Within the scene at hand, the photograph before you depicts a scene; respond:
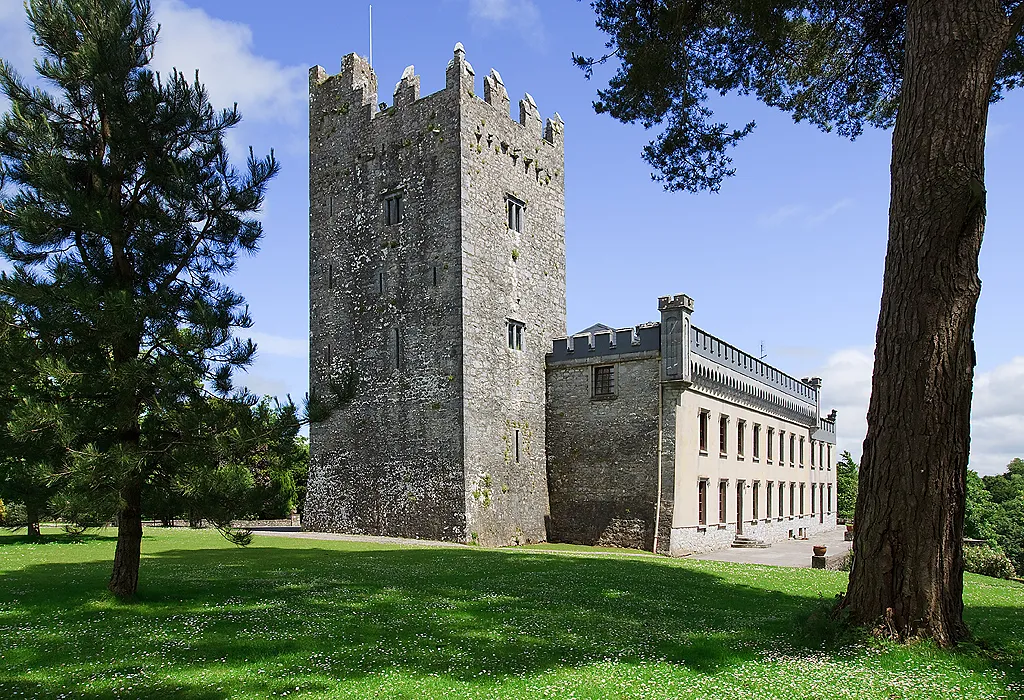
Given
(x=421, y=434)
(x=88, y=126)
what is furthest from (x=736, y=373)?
(x=88, y=126)

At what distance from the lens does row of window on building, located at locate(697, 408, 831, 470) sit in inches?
1217

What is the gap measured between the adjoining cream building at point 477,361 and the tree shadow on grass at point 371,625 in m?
11.5

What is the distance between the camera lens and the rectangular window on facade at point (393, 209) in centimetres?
3016

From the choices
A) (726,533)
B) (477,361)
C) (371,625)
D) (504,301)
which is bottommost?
(726,533)

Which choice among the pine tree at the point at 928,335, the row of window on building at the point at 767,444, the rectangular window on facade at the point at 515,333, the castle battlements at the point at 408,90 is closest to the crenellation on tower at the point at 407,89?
the castle battlements at the point at 408,90

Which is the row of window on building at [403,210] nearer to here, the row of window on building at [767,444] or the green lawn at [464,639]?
the row of window on building at [767,444]

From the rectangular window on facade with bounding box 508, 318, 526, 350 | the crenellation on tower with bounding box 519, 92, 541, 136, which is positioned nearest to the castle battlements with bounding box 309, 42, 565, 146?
the crenellation on tower with bounding box 519, 92, 541, 136

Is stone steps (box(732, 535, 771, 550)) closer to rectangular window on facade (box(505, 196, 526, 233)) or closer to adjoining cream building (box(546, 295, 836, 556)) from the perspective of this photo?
adjoining cream building (box(546, 295, 836, 556))

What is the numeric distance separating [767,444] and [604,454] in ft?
38.6

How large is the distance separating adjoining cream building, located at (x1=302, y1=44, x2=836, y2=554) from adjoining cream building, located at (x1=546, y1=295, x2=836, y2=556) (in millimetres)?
75

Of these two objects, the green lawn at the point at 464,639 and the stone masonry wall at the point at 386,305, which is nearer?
the green lawn at the point at 464,639

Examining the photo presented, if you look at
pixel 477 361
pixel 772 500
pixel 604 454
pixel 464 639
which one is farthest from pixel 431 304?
pixel 772 500

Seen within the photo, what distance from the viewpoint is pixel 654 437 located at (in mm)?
28750

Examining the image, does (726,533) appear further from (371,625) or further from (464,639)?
(464,639)
